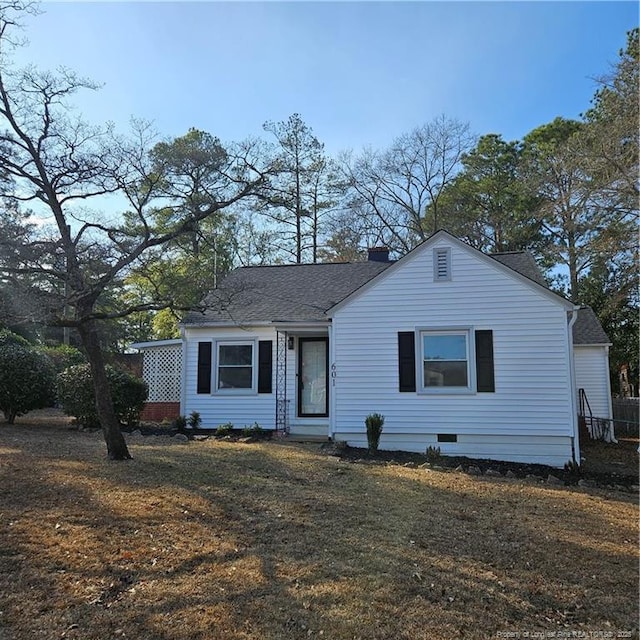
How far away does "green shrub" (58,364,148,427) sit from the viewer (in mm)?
11734

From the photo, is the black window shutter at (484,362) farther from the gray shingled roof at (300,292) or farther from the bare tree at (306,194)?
the bare tree at (306,194)

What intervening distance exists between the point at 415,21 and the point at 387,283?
4.90m

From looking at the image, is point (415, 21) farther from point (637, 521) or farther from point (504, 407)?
point (637, 521)

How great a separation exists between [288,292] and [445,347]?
5205mm

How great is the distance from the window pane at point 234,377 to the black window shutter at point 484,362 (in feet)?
17.9

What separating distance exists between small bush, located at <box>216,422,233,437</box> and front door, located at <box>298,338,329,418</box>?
5.52ft

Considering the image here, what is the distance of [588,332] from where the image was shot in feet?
53.6

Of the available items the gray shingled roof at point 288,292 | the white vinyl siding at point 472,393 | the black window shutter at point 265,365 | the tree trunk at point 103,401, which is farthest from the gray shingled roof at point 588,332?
the tree trunk at point 103,401

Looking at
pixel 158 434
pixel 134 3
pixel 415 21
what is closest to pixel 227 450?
pixel 158 434

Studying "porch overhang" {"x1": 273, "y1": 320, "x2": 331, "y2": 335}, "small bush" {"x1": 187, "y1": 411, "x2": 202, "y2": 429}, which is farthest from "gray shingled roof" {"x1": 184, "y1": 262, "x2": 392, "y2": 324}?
"small bush" {"x1": 187, "y1": 411, "x2": 202, "y2": 429}

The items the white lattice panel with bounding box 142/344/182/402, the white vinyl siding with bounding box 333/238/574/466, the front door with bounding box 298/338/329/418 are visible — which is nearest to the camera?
the white vinyl siding with bounding box 333/238/574/466

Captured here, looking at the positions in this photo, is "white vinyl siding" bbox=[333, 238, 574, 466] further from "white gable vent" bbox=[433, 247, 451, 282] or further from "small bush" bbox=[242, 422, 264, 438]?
"small bush" bbox=[242, 422, 264, 438]

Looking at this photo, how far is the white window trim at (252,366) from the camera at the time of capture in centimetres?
1289

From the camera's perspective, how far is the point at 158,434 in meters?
11.9
